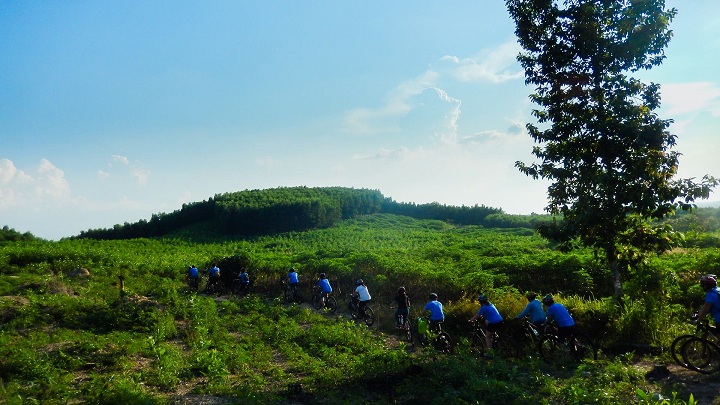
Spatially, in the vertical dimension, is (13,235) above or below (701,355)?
above

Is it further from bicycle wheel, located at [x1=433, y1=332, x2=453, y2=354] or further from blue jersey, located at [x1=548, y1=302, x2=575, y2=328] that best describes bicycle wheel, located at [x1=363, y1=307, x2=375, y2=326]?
blue jersey, located at [x1=548, y1=302, x2=575, y2=328]

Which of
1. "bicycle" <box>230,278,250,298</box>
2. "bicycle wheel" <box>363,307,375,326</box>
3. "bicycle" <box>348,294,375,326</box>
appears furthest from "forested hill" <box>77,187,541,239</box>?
"bicycle wheel" <box>363,307,375,326</box>

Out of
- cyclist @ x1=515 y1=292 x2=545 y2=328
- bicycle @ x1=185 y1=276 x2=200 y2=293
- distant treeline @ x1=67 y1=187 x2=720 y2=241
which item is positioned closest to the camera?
cyclist @ x1=515 y1=292 x2=545 y2=328

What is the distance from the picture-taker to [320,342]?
14.9 metres

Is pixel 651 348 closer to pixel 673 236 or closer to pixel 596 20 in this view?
pixel 673 236

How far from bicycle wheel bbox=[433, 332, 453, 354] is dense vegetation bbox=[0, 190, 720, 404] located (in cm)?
32

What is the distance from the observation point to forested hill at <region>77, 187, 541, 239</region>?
79.1m

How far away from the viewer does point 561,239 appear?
13.4m

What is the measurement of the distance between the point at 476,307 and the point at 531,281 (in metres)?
6.59

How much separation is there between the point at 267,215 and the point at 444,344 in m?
70.1

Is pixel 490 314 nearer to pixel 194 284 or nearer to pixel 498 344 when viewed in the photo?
→ pixel 498 344

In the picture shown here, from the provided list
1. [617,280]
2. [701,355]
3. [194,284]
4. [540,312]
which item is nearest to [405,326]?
[540,312]

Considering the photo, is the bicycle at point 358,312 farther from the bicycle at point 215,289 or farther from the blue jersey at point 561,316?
the bicycle at point 215,289

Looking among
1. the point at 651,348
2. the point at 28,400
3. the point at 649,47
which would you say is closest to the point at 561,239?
the point at 651,348
